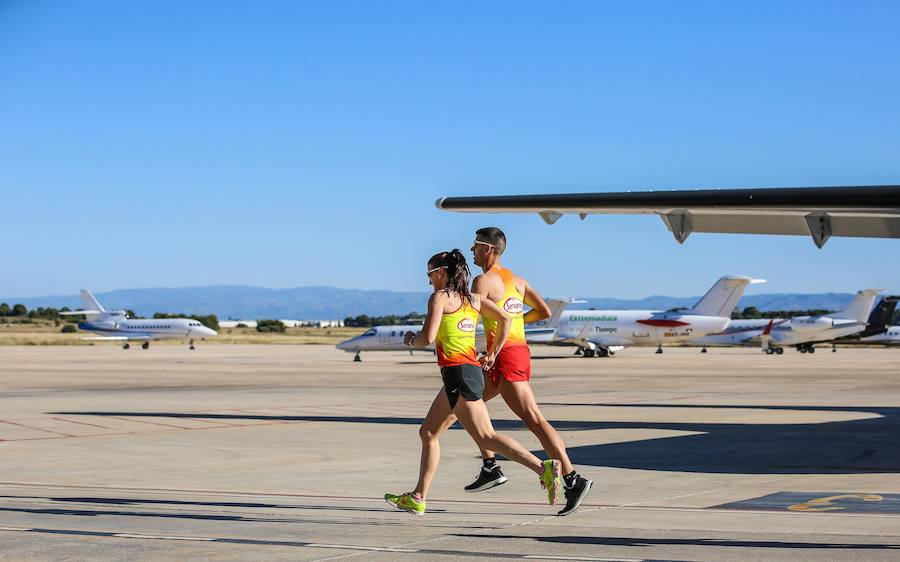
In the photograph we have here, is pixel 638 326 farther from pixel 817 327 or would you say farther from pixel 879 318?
pixel 879 318

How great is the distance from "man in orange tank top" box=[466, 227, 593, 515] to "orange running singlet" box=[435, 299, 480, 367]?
1.44 feet

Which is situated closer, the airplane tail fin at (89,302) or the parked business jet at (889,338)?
the parked business jet at (889,338)

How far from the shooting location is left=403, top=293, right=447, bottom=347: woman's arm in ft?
29.6

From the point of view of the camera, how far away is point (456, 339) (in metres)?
9.23

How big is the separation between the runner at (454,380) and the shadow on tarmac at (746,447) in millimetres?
3619

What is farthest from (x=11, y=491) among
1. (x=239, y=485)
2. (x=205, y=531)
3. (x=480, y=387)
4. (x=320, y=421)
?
(x=320, y=421)

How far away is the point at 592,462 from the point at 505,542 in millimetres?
5509

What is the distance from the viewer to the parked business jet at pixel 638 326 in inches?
2931

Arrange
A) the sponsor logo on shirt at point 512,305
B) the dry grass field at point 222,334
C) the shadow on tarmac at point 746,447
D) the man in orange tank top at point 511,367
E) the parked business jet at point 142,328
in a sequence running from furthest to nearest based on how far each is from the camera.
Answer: the dry grass field at point 222,334, the parked business jet at point 142,328, the shadow on tarmac at point 746,447, the sponsor logo on shirt at point 512,305, the man in orange tank top at point 511,367

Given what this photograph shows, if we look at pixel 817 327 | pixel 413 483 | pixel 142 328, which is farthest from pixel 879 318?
pixel 413 483

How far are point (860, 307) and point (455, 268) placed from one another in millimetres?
81642

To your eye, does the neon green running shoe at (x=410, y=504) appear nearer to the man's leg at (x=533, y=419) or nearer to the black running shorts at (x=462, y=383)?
the black running shorts at (x=462, y=383)

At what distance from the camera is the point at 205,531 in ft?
27.3

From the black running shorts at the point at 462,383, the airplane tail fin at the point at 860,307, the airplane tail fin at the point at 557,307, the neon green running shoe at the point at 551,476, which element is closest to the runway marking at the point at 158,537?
the black running shorts at the point at 462,383
